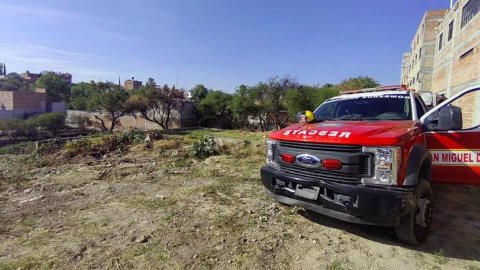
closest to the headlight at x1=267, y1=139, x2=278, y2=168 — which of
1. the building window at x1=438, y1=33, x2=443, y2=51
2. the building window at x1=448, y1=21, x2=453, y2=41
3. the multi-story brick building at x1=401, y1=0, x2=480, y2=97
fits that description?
the multi-story brick building at x1=401, y1=0, x2=480, y2=97

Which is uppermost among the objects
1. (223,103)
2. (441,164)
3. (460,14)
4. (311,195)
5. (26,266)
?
(460,14)

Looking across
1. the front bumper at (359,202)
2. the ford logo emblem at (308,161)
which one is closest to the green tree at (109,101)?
the ford logo emblem at (308,161)

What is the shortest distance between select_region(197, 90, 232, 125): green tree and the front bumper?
94.6 ft

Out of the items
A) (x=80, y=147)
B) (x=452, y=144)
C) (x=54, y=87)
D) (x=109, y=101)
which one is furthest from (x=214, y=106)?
(x=54, y=87)

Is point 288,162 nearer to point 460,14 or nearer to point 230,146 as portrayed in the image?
point 230,146

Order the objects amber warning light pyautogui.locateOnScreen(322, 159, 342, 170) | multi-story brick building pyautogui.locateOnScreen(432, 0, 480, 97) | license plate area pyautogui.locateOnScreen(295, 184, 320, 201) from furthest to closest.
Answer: multi-story brick building pyautogui.locateOnScreen(432, 0, 480, 97), license plate area pyautogui.locateOnScreen(295, 184, 320, 201), amber warning light pyautogui.locateOnScreen(322, 159, 342, 170)

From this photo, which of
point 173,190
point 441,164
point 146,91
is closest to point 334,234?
point 441,164

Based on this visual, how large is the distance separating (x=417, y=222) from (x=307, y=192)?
131 centimetres

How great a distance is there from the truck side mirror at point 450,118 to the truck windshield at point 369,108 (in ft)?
1.84

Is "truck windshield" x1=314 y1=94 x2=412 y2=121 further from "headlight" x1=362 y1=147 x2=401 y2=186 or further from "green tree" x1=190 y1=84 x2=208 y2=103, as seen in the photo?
"green tree" x1=190 y1=84 x2=208 y2=103

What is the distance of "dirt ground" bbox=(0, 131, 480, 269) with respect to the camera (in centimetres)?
332

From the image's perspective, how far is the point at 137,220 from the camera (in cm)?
438

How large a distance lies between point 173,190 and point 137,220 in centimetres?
161

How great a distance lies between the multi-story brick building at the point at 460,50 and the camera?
13.8 metres
